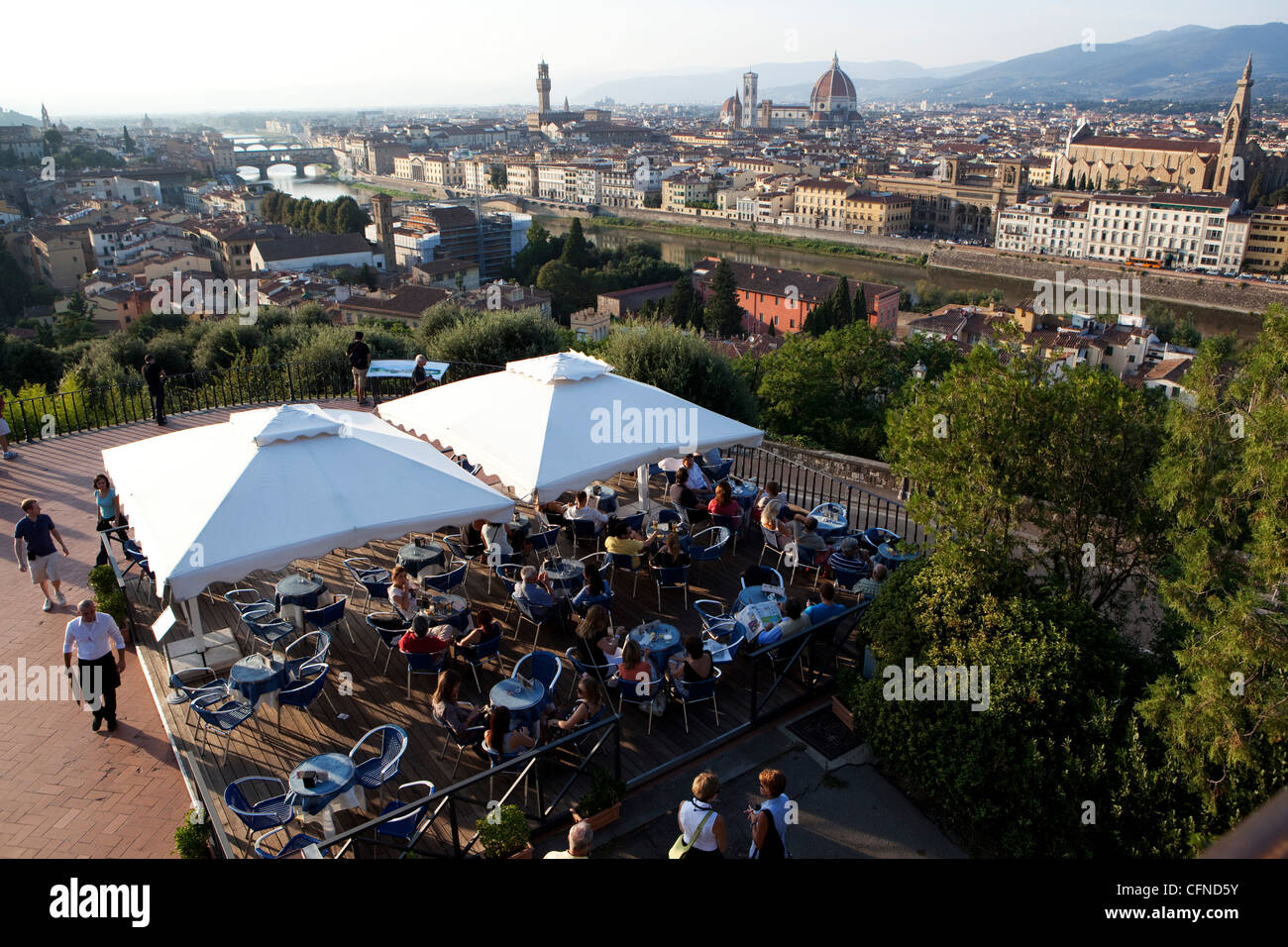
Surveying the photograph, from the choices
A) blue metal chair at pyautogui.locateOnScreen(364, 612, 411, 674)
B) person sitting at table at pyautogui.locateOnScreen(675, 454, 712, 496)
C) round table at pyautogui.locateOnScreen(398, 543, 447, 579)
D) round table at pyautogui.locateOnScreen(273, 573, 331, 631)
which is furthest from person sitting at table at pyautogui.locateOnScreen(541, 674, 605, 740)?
person sitting at table at pyautogui.locateOnScreen(675, 454, 712, 496)

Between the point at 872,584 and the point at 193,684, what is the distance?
4.67 m

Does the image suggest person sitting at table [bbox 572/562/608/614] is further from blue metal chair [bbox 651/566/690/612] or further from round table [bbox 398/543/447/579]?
round table [bbox 398/543/447/579]

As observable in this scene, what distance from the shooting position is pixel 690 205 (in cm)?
9706

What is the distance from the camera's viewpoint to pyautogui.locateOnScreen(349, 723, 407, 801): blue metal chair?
443 cm

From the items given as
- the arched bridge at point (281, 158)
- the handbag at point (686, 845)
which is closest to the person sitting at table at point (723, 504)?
the handbag at point (686, 845)

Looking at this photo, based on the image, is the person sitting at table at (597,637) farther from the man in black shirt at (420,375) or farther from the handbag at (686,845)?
the man in black shirt at (420,375)

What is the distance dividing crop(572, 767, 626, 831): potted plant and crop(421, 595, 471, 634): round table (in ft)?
5.34

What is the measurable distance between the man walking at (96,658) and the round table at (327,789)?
5.62 ft

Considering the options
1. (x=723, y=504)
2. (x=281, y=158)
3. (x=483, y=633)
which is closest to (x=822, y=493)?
(x=723, y=504)

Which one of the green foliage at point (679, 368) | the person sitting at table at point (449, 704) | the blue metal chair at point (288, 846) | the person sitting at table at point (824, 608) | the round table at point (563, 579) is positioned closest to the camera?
the blue metal chair at point (288, 846)

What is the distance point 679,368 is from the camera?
12211 millimetres

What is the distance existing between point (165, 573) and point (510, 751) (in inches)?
81.5

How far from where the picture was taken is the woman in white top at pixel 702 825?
3638 mm

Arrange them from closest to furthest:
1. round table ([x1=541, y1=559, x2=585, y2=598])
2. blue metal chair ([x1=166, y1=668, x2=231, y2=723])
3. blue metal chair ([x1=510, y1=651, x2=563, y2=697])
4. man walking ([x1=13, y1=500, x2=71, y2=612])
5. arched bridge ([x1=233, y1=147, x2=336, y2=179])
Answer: blue metal chair ([x1=166, y1=668, x2=231, y2=723])
blue metal chair ([x1=510, y1=651, x2=563, y2=697])
round table ([x1=541, y1=559, x2=585, y2=598])
man walking ([x1=13, y1=500, x2=71, y2=612])
arched bridge ([x1=233, y1=147, x2=336, y2=179])
